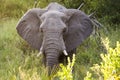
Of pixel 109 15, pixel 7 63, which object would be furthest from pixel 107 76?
pixel 109 15

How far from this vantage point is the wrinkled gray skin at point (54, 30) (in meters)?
6.07

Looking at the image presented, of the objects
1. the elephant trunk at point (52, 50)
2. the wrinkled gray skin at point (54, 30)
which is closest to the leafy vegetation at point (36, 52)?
the elephant trunk at point (52, 50)

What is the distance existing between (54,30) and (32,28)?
0.76 metres

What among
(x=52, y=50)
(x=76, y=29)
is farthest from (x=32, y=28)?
(x=52, y=50)

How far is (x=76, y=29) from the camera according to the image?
702 centimetres

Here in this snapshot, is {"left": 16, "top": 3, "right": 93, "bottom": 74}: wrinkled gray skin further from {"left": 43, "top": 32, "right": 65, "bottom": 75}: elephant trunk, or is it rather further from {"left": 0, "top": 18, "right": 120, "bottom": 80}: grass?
{"left": 0, "top": 18, "right": 120, "bottom": 80}: grass

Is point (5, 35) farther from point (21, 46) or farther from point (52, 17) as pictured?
point (52, 17)

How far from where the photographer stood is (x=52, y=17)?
650 centimetres

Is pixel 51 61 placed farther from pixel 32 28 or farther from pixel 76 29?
pixel 76 29

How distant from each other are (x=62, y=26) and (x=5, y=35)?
7.87ft

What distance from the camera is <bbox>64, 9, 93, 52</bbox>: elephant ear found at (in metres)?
6.84

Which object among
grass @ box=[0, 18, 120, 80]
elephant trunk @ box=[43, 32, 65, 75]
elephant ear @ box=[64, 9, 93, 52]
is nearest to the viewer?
elephant trunk @ box=[43, 32, 65, 75]

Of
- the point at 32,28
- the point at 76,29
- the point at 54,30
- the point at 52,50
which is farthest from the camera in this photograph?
the point at 76,29

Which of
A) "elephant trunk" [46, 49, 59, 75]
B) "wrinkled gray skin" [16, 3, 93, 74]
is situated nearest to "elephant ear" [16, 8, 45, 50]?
"wrinkled gray skin" [16, 3, 93, 74]
